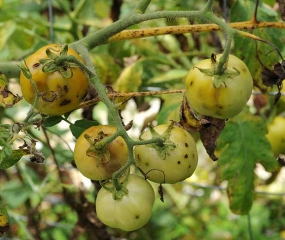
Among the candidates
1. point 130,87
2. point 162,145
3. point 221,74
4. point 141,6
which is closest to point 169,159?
point 162,145

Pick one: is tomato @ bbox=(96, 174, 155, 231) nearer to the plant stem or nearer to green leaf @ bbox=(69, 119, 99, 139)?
green leaf @ bbox=(69, 119, 99, 139)

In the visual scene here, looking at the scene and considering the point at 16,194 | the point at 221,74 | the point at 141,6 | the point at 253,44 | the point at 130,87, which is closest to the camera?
the point at 221,74

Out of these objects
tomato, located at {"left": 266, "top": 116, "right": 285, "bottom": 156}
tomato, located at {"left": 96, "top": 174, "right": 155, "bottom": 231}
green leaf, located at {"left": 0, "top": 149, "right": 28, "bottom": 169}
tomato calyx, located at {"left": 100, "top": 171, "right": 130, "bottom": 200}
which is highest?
green leaf, located at {"left": 0, "top": 149, "right": 28, "bottom": 169}

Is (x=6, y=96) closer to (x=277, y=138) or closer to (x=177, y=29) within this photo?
(x=177, y=29)

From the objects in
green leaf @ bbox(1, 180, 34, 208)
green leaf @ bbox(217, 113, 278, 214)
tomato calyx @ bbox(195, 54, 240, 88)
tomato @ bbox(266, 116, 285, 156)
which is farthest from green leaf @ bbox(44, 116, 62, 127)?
green leaf @ bbox(1, 180, 34, 208)

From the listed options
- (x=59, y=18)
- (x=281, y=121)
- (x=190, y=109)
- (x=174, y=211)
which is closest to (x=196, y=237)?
(x=174, y=211)

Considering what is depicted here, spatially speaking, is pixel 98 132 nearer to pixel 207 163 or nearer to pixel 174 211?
pixel 174 211
